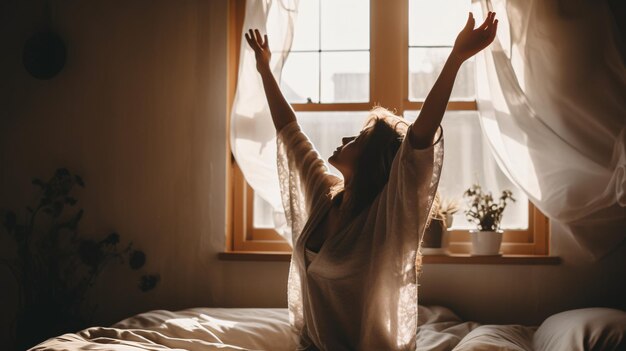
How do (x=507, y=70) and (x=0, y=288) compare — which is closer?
(x=507, y=70)

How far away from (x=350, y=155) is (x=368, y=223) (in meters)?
0.25

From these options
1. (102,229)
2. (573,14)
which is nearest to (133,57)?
(102,229)

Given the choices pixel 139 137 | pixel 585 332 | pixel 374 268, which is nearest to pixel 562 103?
pixel 585 332

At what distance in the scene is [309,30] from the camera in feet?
8.84

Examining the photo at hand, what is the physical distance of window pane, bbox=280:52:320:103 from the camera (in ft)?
8.75

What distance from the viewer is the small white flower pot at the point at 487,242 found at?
240 centimetres

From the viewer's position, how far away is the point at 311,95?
2670 millimetres

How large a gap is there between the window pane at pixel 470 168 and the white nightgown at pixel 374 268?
34.4 inches

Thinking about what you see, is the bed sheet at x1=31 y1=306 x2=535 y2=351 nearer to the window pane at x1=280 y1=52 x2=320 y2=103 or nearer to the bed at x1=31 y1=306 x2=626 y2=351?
the bed at x1=31 y1=306 x2=626 y2=351

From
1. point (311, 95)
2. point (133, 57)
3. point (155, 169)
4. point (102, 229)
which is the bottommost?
point (102, 229)

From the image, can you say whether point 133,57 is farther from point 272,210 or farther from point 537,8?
point 537,8

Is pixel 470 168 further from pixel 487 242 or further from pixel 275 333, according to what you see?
pixel 275 333

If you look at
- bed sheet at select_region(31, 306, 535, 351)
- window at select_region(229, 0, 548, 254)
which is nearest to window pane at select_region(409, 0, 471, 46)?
window at select_region(229, 0, 548, 254)

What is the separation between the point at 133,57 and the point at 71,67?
0.31 metres
